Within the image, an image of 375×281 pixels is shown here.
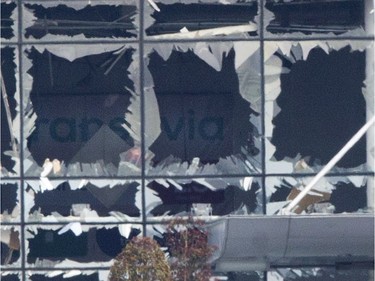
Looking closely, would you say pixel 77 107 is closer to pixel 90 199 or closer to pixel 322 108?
pixel 90 199

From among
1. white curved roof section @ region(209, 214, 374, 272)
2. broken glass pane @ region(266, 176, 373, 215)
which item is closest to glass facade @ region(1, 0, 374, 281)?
broken glass pane @ region(266, 176, 373, 215)

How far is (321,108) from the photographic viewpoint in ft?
62.3

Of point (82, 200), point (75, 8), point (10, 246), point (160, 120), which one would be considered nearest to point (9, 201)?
point (10, 246)

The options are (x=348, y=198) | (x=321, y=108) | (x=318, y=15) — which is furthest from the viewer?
(x=321, y=108)

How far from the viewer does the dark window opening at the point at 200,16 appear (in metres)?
17.9

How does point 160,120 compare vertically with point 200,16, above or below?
below

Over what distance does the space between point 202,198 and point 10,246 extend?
116 inches

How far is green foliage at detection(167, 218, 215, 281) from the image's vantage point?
16172mm

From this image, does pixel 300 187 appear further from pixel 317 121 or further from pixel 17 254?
pixel 17 254

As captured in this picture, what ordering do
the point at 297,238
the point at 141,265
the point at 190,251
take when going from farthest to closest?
the point at 190,251, the point at 141,265, the point at 297,238

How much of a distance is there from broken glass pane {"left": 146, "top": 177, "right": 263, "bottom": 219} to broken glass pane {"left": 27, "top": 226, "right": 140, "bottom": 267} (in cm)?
70

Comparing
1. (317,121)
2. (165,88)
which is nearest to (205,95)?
(165,88)

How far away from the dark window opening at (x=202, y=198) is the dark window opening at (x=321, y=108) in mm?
1084

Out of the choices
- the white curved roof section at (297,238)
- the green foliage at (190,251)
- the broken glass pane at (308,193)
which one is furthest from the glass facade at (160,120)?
the white curved roof section at (297,238)
